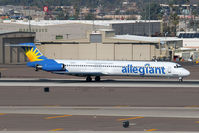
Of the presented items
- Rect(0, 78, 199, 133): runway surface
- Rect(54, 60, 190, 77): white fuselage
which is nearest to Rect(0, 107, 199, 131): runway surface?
Rect(0, 78, 199, 133): runway surface

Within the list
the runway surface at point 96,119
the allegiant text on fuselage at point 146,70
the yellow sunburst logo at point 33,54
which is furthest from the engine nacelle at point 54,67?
the runway surface at point 96,119

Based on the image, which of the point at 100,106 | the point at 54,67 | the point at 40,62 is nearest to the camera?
the point at 100,106

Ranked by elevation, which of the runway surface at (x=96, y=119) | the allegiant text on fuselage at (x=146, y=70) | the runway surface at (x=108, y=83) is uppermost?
the allegiant text on fuselage at (x=146, y=70)

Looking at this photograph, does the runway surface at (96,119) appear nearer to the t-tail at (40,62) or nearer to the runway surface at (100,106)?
the runway surface at (100,106)

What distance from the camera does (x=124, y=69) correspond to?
65625mm

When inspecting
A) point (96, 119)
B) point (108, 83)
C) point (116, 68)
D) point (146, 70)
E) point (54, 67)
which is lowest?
point (96, 119)

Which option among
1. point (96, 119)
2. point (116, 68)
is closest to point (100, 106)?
point (96, 119)

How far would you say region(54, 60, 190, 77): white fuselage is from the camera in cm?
6531

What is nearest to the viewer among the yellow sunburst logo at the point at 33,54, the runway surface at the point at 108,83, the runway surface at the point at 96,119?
the runway surface at the point at 96,119

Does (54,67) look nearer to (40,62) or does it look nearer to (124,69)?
(40,62)

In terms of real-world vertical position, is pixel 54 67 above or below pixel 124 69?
above

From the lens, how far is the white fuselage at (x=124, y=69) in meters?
65.3

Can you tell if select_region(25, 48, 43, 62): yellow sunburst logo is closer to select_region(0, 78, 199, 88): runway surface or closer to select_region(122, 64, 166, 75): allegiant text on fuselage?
select_region(0, 78, 199, 88): runway surface

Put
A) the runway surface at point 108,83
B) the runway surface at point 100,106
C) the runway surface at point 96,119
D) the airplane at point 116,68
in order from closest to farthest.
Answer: the runway surface at point 96,119 → the runway surface at point 100,106 → the runway surface at point 108,83 → the airplane at point 116,68
